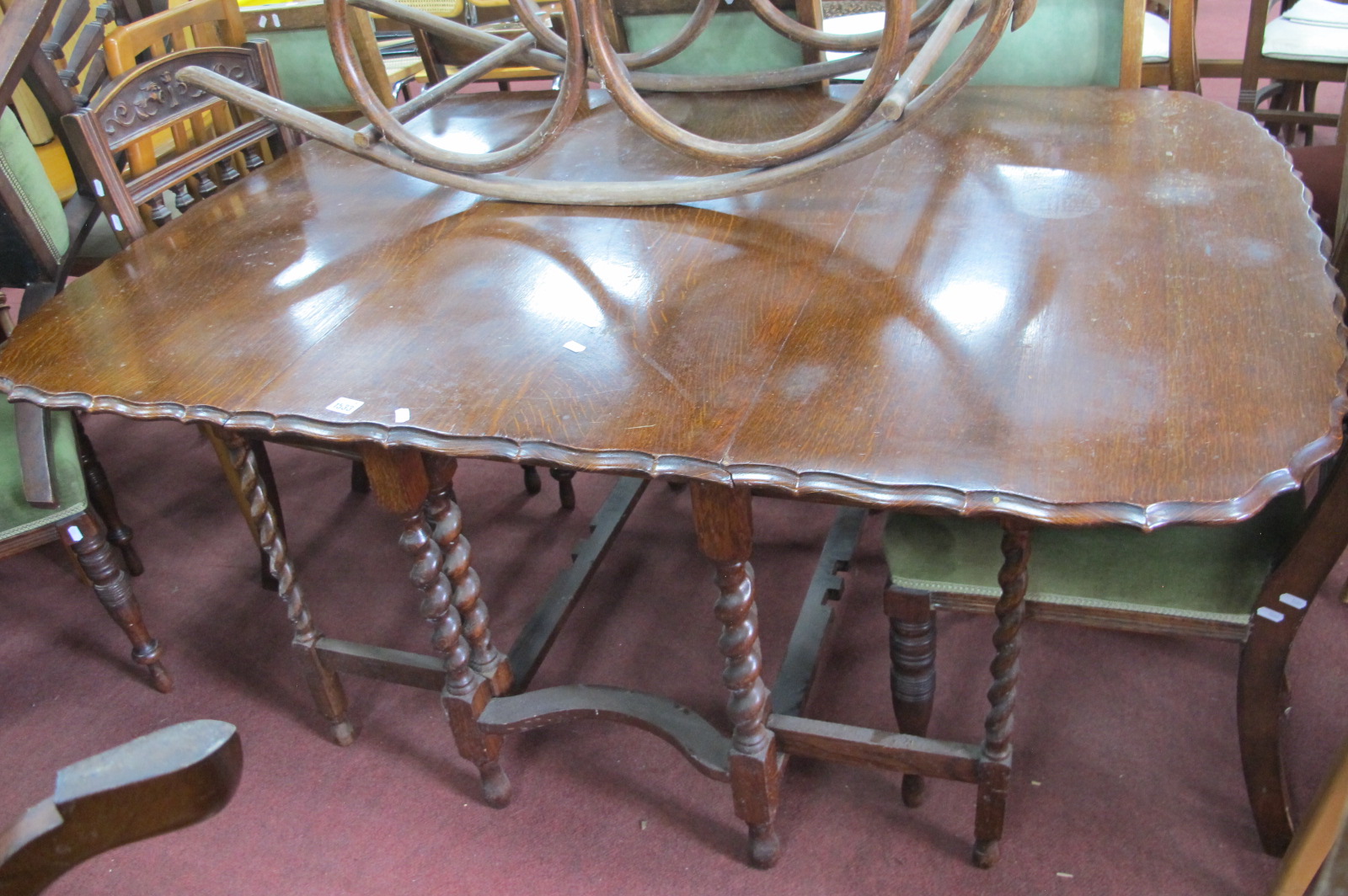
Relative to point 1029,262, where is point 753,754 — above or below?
below

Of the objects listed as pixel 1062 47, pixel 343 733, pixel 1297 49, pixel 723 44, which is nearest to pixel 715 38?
pixel 723 44

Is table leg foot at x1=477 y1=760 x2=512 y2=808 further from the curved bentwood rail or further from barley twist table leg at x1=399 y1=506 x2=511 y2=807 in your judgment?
the curved bentwood rail

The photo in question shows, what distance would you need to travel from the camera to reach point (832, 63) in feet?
5.91

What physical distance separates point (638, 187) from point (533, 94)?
2.12ft

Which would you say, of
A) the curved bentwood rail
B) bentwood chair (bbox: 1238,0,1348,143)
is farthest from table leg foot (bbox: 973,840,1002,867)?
bentwood chair (bbox: 1238,0,1348,143)

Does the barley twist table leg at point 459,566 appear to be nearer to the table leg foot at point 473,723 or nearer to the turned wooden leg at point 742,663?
the table leg foot at point 473,723

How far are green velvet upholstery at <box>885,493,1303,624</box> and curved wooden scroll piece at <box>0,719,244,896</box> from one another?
882 millimetres

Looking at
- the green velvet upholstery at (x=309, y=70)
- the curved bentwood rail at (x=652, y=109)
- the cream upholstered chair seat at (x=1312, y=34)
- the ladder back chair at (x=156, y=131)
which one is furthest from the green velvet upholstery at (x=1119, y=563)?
the green velvet upholstery at (x=309, y=70)

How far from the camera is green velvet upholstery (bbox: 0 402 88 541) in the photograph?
5.17 ft

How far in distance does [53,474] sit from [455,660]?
736 millimetres

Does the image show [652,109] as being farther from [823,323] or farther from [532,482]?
[532,482]

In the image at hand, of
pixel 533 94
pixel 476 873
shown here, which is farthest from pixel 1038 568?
pixel 533 94

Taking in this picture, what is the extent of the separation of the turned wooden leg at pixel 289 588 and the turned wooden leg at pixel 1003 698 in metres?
0.98

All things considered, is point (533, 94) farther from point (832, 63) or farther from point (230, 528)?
point (230, 528)
